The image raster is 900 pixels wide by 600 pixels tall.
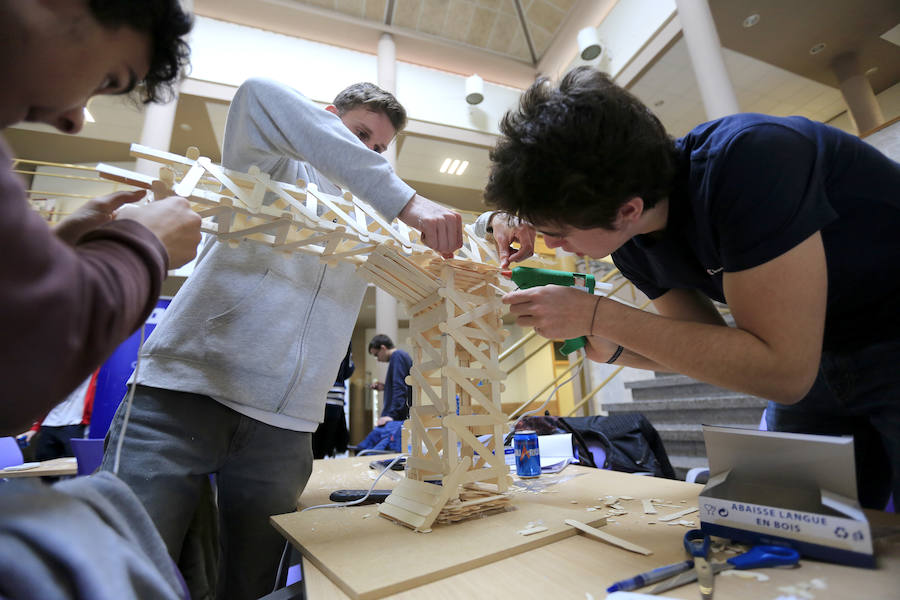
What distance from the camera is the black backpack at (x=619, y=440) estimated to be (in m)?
1.88

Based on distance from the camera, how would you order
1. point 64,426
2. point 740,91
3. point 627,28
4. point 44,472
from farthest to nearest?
1. point 740,91
2. point 627,28
3. point 64,426
4. point 44,472

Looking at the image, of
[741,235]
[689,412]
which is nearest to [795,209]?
[741,235]

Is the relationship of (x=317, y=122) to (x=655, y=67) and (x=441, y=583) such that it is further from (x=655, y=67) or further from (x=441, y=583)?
(x=655, y=67)

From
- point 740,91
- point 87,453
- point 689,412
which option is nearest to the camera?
point 87,453

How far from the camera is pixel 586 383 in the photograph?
5.07 m

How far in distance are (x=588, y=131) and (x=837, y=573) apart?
794mm

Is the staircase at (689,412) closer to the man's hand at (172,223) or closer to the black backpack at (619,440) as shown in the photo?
the black backpack at (619,440)

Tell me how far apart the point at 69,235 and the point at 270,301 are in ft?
1.74

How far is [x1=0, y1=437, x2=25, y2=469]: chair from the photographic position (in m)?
2.35

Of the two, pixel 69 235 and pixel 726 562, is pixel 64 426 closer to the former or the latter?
pixel 69 235

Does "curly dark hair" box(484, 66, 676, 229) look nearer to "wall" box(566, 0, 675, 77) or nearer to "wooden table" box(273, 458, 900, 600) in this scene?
"wooden table" box(273, 458, 900, 600)

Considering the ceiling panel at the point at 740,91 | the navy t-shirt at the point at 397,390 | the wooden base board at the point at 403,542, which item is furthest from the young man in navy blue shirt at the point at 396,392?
the ceiling panel at the point at 740,91

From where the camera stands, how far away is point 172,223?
2.11 feet

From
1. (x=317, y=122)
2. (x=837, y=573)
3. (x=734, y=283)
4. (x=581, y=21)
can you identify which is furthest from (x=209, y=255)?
(x=581, y=21)
